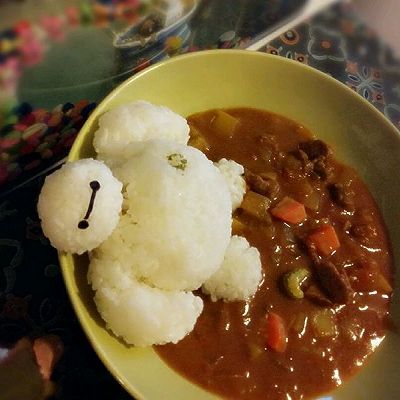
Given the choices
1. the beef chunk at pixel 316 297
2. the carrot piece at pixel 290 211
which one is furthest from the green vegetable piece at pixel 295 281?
the carrot piece at pixel 290 211

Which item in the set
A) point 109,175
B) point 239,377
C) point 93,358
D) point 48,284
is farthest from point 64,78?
point 239,377

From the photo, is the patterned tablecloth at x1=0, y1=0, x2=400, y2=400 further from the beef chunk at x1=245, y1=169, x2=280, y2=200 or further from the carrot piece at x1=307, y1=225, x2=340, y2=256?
the carrot piece at x1=307, y1=225, x2=340, y2=256

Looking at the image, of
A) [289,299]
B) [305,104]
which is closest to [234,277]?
[289,299]

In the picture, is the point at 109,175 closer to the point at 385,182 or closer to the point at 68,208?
the point at 68,208

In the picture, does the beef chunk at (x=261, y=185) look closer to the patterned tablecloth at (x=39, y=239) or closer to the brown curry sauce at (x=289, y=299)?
the brown curry sauce at (x=289, y=299)

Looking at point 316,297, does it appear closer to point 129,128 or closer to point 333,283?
point 333,283

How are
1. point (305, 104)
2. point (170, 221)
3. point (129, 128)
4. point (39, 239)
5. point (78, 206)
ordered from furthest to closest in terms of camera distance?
1. point (305, 104)
2. point (39, 239)
3. point (129, 128)
4. point (170, 221)
5. point (78, 206)

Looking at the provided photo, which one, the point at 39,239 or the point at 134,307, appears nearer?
the point at 134,307
